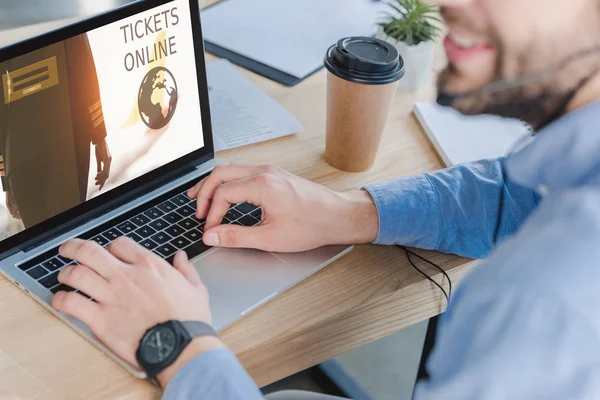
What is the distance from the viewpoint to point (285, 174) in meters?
0.94

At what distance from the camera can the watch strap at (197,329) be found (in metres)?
0.75

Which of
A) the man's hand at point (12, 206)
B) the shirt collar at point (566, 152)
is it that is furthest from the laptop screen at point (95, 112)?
the shirt collar at point (566, 152)

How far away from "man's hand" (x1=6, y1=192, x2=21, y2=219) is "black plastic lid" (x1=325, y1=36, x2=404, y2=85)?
44cm

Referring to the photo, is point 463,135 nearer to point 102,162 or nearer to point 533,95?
point 533,95

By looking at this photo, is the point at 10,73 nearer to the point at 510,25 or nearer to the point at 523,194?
the point at 510,25

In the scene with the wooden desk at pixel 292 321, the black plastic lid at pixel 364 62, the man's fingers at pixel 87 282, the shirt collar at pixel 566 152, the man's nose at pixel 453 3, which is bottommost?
the wooden desk at pixel 292 321

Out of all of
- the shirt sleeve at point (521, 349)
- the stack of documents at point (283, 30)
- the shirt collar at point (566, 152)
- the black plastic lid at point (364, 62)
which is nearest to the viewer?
the shirt sleeve at point (521, 349)

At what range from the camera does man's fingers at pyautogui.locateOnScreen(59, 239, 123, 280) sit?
2.59 feet

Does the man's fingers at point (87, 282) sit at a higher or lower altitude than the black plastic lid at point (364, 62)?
lower

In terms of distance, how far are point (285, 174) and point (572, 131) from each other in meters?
0.39

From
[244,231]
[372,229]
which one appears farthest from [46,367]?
[372,229]

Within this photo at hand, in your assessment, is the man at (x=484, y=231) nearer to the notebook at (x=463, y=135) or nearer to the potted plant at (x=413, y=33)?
the notebook at (x=463, y=135)

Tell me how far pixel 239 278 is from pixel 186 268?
0.21 feet

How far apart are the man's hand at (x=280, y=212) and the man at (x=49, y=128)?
0.48ft
